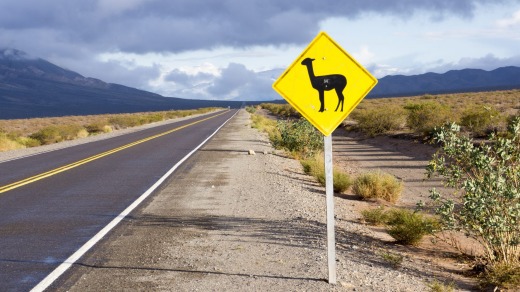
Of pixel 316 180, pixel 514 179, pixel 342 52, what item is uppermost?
pixel 342 52

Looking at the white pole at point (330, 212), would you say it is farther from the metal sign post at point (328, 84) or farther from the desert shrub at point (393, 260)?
the desert shrub at point (393, 260)

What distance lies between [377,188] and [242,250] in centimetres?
792

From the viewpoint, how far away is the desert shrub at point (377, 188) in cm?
1545

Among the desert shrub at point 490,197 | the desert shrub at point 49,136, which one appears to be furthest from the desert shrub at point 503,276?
the desert shrub at point 49,136

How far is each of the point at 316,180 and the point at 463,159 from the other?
28.7 feet

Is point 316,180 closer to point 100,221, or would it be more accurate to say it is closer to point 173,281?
point 100,221

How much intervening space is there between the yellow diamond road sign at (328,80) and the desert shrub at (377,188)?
9.13 meters

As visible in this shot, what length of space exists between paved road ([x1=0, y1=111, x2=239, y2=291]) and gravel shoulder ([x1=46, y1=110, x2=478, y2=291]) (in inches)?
20.2

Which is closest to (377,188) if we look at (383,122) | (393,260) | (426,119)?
(393,260)

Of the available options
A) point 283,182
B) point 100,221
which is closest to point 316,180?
point 283,182

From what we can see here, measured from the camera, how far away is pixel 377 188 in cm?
1542

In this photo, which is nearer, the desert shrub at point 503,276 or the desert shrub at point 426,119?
the desert shrub at point 503,276

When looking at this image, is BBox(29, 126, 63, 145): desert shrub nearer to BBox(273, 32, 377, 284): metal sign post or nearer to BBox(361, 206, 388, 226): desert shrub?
BBox(361, 206, 388, 226): desert shrub

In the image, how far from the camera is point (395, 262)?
8.08 metres
